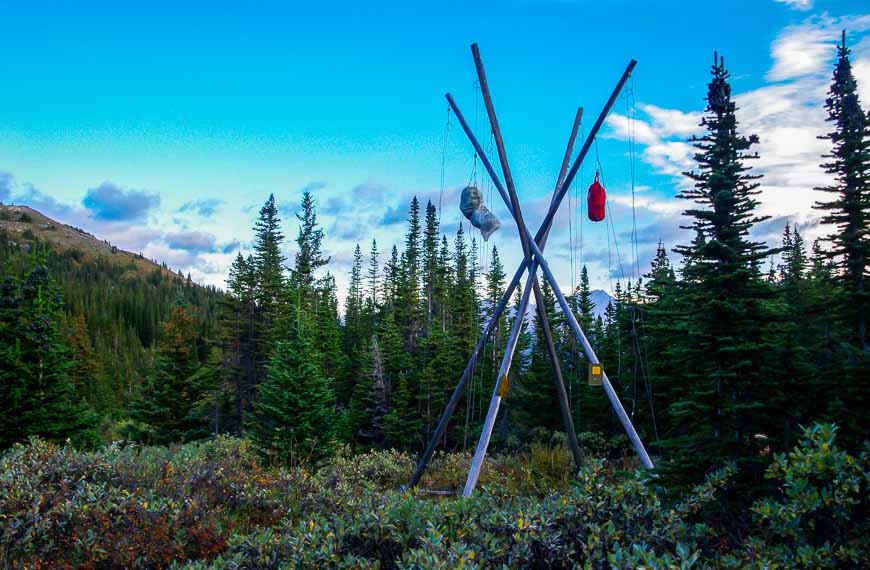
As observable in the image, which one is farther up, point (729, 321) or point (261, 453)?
point (729, 321)

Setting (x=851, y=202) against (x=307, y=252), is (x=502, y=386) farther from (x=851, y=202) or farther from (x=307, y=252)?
(x=307, y=252)

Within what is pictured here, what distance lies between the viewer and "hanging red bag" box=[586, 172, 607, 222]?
26.3 feet

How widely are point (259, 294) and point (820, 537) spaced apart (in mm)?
27015

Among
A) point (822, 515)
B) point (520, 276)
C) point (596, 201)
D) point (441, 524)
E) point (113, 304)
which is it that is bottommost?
point (441, 524)

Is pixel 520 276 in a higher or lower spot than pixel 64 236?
lower

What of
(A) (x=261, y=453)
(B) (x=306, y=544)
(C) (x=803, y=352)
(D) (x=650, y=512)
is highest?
(C) (x=803, y=352)

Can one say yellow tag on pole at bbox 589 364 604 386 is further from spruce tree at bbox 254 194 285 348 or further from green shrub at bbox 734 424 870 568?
spruce tree at bbox 254 194 285 348

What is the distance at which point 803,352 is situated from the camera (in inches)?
233

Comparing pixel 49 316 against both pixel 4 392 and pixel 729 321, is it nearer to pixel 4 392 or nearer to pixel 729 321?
pixel 4 392

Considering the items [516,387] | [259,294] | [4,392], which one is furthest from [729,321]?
[259,294]

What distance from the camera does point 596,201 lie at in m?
8.02

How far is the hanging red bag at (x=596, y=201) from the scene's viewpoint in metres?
8.02

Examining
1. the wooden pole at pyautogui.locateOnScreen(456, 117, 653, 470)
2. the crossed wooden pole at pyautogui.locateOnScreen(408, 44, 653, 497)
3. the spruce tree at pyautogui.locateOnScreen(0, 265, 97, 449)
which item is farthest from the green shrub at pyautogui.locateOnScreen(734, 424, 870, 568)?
the spruce tree at pyautogui.locateOnScreen(0, 265, 97, 449)

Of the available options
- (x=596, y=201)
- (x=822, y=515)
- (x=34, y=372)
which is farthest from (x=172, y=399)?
(x=822, y=515)
